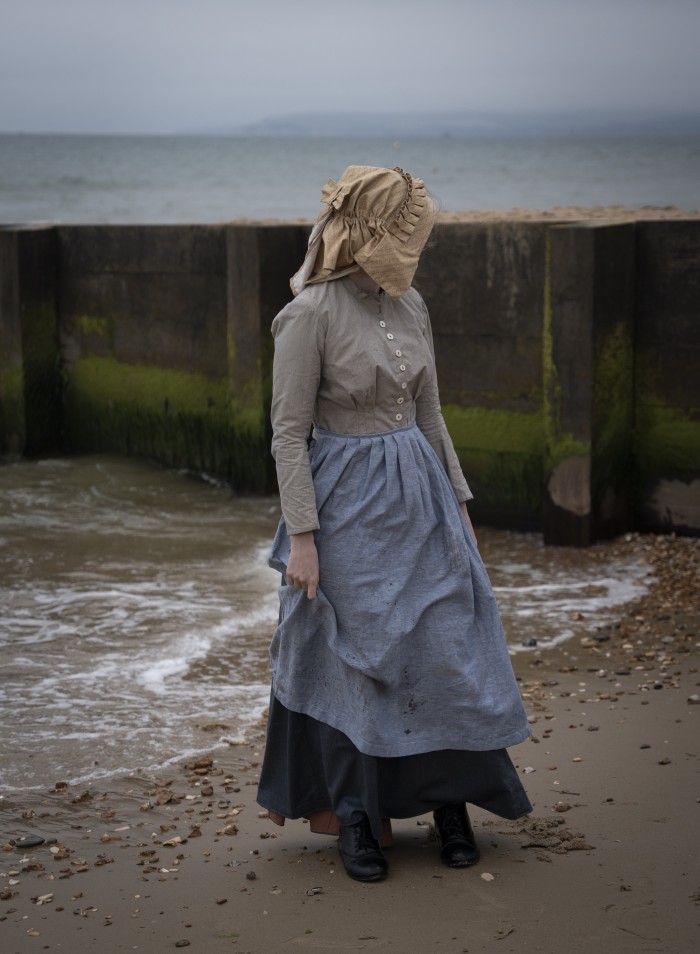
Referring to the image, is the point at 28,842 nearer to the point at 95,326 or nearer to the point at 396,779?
the point at 396,779

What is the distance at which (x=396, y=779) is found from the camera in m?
3.28

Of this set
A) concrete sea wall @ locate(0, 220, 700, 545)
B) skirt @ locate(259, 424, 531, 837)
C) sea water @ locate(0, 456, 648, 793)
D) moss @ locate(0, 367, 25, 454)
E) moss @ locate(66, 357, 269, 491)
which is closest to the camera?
skirt @ locate(259, 424, 531, 837)

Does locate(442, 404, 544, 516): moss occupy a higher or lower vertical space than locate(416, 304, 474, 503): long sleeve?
lower

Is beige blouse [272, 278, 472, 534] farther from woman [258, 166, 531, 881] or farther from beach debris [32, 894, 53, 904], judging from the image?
beach debris [32, 894, 53, 904]

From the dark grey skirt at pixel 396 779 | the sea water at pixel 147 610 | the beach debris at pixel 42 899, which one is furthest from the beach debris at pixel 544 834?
the sea water at pixel 147 610

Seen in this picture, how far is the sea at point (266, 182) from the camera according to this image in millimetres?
42531

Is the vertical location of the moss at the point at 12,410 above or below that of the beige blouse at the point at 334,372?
below

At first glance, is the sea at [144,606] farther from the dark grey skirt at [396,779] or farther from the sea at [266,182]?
the sea at [266,182]

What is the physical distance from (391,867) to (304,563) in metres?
0.84

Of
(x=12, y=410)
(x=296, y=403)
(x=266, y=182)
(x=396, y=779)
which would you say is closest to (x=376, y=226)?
(x=296, y=403)

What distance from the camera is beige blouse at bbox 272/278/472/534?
3.26 meters

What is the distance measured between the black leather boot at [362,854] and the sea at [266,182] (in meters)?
22.2

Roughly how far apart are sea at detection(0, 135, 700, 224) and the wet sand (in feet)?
69.9

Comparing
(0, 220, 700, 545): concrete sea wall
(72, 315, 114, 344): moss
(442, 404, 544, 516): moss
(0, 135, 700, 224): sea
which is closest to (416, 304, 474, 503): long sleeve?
(0, 220, 700, 545): concrete sea wall
